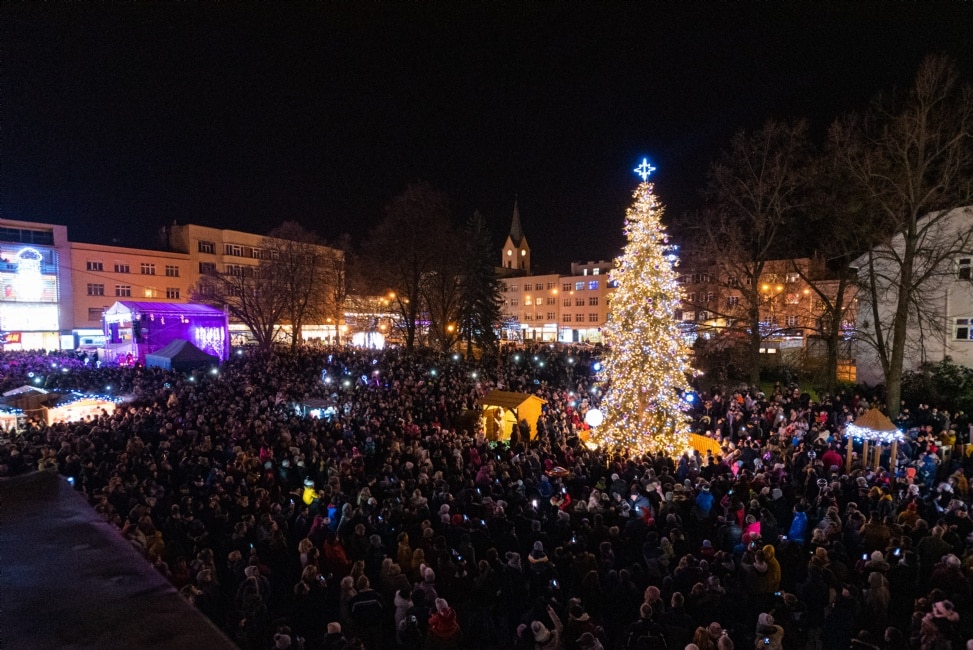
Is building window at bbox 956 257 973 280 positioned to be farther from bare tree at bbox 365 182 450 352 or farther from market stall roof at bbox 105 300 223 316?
market stall roof at bbox 105 300 223 316

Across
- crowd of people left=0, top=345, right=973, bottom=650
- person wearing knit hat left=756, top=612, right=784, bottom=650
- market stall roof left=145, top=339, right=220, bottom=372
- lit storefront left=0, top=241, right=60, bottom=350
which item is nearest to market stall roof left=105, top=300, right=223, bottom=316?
market stall roof left=145, top=339, right=220, bottom=372

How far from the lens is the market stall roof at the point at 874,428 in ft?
37.7

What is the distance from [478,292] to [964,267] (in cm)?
2444

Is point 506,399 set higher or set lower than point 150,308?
lower

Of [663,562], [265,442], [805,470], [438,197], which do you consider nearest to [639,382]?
[805,470]

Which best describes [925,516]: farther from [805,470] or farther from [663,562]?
[663,562]

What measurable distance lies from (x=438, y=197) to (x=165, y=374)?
17357 millimetres

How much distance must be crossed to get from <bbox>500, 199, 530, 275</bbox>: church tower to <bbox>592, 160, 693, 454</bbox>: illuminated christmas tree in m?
75.2

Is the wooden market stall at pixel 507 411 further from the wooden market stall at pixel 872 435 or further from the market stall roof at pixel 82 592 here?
the market stall roof at pixel 82 592

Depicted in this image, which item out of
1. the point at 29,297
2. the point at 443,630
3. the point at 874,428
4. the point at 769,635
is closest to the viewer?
the point at 769,635

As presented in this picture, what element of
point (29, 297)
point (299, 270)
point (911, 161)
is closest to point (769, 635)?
point (911, 161)

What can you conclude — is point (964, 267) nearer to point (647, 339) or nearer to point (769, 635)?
point (647, 339)

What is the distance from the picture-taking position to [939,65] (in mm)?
13469

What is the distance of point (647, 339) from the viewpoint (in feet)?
42.3
